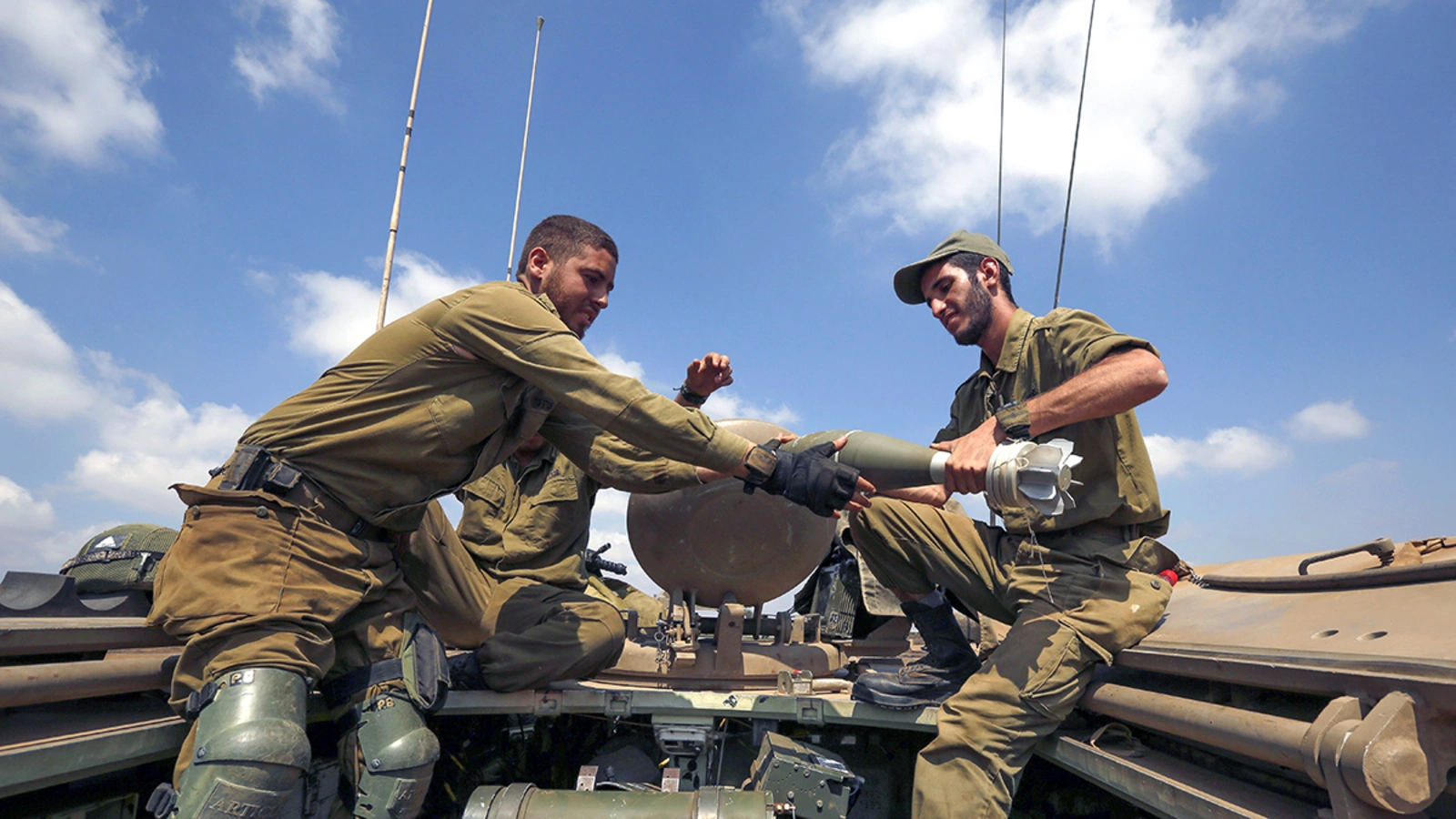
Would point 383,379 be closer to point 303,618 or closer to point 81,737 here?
point 303,618

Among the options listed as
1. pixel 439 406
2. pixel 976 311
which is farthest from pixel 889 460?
pixel 439 406

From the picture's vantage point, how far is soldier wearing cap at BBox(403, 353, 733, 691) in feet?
10.6

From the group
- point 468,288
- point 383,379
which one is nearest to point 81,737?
point 383,379

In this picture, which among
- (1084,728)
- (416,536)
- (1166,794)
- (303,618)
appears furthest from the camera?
(416,536)

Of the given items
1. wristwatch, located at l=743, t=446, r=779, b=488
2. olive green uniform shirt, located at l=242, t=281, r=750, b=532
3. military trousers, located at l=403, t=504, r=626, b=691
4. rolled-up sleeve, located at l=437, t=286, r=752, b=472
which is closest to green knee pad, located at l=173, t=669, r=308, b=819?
olive green uniform shirt, located at l=242, t=281, r=750, b=532

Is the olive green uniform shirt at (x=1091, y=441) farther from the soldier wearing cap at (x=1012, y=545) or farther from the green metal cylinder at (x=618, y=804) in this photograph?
the green metal cylinder at (x=618, y=804)

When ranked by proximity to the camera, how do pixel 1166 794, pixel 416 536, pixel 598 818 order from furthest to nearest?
pixel 416 536 < pixel 598 818 < pixel 1166 794

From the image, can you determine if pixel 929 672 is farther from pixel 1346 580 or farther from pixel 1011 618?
pixel 1346 580

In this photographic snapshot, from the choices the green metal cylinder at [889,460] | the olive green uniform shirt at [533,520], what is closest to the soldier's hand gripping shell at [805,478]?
the green metal cylinder at [889,460]

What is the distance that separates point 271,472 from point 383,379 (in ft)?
1.51

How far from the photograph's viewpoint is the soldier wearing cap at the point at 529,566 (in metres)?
3.24

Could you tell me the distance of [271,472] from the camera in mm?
2605

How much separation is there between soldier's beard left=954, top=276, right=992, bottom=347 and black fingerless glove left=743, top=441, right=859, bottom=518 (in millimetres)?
912

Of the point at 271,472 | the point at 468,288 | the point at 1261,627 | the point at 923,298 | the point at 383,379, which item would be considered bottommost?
the point at 1261,627
